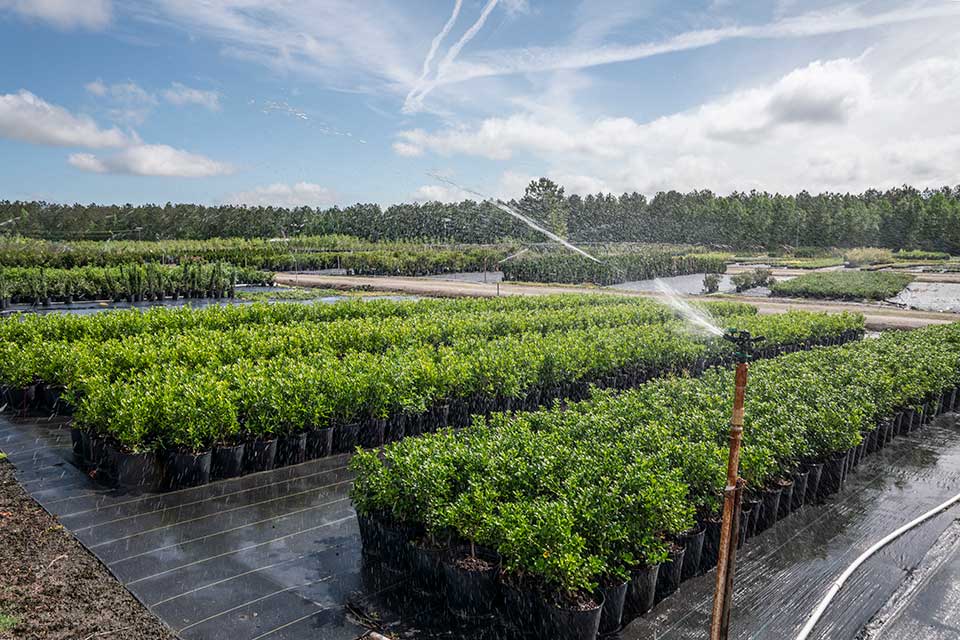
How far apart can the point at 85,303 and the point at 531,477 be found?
2174cm

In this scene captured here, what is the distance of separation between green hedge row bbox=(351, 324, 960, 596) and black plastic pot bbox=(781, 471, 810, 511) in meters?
0.09

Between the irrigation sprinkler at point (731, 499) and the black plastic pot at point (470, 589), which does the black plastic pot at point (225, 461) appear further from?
the irrigation sprinkler at point (731, 499)

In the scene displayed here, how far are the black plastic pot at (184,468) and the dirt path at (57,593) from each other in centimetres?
98

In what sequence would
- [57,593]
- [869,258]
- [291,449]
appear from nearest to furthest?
[57,593] → [291,449] → [869,258]

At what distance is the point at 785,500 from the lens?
579 centimetres

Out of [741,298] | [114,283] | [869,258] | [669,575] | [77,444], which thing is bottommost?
[669,575]

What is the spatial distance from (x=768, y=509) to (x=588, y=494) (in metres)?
2.30

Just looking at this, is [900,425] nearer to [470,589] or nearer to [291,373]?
[470,589]

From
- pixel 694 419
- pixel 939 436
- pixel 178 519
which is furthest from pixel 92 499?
pixel 939 436

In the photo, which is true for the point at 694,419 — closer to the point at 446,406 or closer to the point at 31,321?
the point at 446,406

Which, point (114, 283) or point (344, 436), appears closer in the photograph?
point (344, 436)

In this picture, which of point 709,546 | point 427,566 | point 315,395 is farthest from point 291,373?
point 709,546

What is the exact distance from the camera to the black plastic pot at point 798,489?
5.88 m

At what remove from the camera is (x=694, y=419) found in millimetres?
5891
